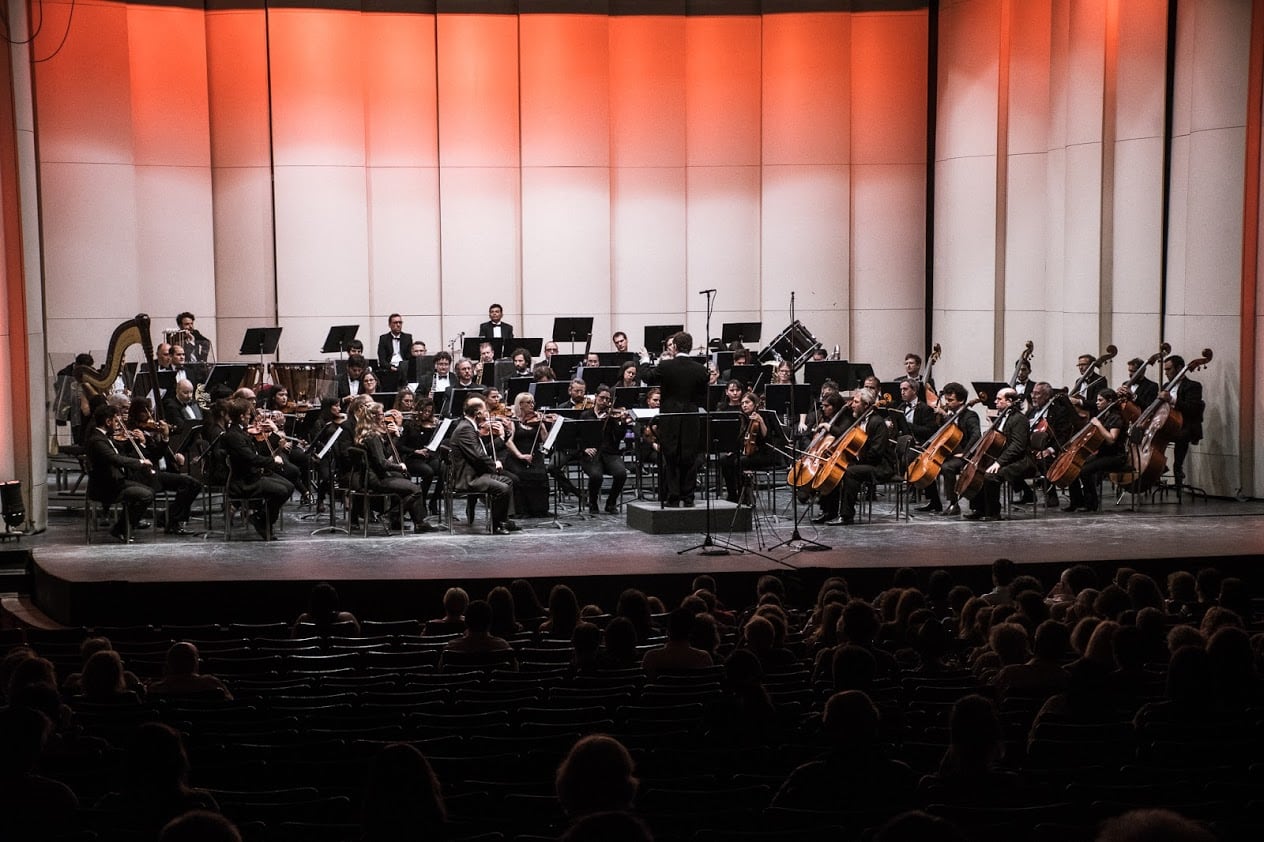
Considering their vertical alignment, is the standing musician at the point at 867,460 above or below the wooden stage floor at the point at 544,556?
above

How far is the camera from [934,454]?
45.0 ft

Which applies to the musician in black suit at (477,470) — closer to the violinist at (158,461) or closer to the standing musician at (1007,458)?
the violinist at (158,461)

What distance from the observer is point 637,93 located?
20.2 meters

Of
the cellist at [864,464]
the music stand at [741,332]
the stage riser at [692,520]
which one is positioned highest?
the music stand at [741,332]

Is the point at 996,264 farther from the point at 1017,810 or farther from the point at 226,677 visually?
the point at 1017,810

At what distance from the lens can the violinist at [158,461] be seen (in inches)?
512

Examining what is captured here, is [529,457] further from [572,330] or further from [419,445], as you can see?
[572,330]

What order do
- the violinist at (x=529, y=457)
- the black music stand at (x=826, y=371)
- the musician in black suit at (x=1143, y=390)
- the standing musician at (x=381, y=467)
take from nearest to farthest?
the standing musician at (x=381, y=467), the violinist at (x=529, y=457), the musician in black suit at (x=1143, y=390), the black music stand at (x=826, y=371)

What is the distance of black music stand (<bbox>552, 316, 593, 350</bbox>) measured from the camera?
17.8 m

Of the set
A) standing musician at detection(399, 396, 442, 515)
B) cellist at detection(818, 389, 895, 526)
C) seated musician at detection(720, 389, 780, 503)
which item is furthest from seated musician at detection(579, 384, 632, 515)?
cellist at detection(818, 389, 895, 526)

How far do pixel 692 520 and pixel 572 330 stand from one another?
216 inches

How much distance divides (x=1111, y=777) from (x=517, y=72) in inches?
655

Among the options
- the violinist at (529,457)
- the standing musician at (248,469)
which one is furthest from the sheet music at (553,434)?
the standing musician at (248,469)

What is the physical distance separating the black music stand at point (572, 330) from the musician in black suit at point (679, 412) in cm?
485
